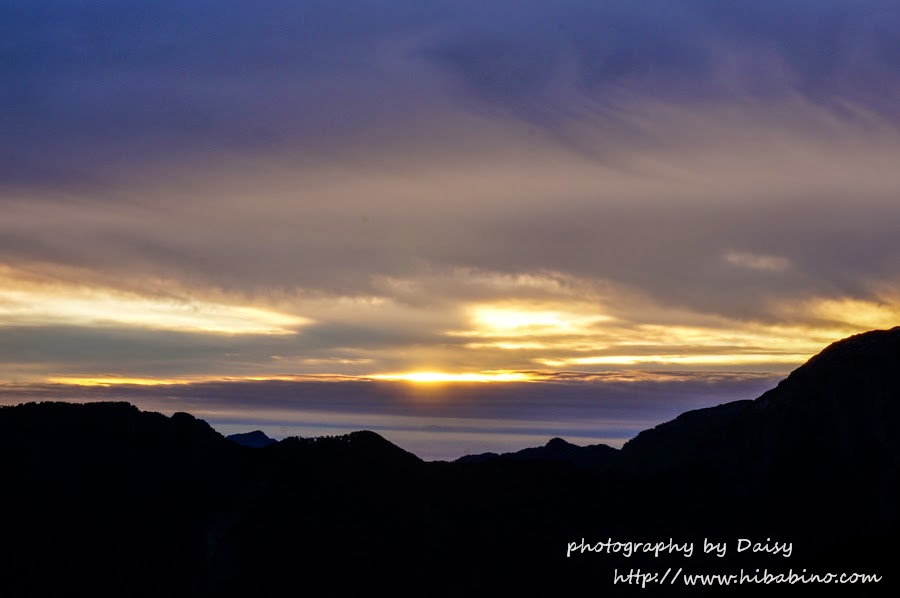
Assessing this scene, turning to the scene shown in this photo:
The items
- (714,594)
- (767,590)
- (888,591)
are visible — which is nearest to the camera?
(888,591)

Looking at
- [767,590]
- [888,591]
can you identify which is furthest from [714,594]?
[888,591]

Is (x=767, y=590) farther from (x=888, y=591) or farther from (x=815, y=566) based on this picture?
(x=888, y=591)

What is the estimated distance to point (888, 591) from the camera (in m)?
124

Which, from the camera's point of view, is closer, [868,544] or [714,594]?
[868,544]

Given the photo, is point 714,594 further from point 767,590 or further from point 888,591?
point 888,591

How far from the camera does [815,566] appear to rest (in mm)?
146625

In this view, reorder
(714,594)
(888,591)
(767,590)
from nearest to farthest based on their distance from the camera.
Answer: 1. (888,591)
2. (767,590)
3. (714,594)

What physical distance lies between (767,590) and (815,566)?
777cm

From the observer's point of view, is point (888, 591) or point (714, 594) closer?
point (888, 591)

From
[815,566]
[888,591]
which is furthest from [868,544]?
[888,591]

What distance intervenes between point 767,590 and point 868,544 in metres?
15.0

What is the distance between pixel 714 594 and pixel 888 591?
36.5 m

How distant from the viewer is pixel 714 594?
6216 inches

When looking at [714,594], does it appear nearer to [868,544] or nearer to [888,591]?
[868,544]
